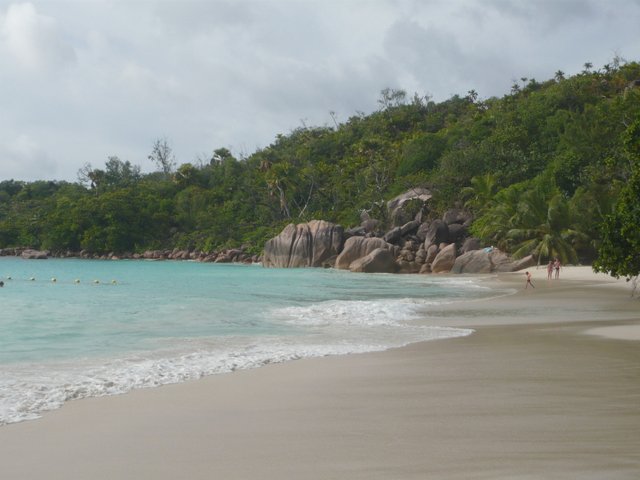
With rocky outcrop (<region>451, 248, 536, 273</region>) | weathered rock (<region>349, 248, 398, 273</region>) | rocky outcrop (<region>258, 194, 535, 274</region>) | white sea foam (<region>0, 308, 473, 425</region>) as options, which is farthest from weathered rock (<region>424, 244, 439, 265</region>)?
white sea foam (<region>0, 308, 473, 425</region>)

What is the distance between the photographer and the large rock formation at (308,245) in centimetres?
5772

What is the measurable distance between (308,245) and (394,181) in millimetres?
16955

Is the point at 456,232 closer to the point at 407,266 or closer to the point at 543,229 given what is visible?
the point at 407,266

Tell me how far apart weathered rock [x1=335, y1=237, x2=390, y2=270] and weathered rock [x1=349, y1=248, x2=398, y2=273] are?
3174 millimetres

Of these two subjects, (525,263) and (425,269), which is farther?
(425,269)

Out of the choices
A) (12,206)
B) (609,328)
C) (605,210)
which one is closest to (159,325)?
(609,328)

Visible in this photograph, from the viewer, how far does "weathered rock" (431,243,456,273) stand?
4869 centimetres

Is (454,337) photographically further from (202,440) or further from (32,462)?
(32,462)

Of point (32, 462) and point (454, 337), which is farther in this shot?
point (454, 337)

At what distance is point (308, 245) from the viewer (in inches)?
2312

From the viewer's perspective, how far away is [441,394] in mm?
7977

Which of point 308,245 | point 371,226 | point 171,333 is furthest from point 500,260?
point 171,333

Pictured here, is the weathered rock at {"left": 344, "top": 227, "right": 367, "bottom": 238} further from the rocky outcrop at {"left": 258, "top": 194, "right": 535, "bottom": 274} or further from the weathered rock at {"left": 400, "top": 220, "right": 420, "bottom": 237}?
the weathered rock at {"left": 400, "top": 220, "right": 420, "bottom": 237}

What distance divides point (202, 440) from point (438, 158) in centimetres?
6515
